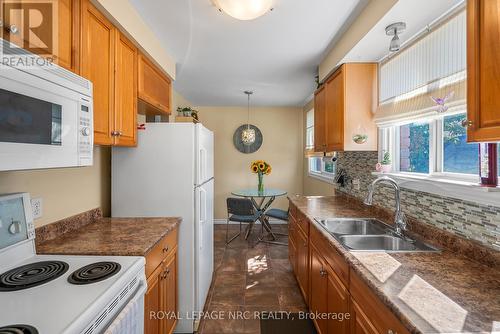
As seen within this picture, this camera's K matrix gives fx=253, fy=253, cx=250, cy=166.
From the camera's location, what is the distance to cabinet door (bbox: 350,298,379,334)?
107cm

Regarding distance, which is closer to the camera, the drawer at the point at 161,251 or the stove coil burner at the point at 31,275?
the stove coil burner at the point at 31,275

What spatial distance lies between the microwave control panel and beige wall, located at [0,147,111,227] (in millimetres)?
466

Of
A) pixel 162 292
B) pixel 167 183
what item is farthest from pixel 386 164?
pixel 162 292

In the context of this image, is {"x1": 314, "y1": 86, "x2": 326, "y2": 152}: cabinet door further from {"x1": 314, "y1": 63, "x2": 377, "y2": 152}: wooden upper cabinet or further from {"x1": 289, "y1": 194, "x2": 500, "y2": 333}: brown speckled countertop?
{"x1": 289, "y1": 194, "x2": 500, "y2": 333}: brown speckled countertop

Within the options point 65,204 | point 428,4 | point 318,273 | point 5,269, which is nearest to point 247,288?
point 318,273

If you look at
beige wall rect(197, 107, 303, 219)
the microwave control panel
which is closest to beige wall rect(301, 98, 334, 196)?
beige wall rect(197, 107, 303, 219)

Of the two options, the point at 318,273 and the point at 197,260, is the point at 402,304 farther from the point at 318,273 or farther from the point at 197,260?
the point at 197,260

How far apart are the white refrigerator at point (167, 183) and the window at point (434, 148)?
5.48 feet

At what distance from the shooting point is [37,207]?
1429mm

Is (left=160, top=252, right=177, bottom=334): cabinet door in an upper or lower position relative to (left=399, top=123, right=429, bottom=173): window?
lower

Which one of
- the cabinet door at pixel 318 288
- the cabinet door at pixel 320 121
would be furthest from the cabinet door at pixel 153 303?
the cabinet door at pixel 320 121

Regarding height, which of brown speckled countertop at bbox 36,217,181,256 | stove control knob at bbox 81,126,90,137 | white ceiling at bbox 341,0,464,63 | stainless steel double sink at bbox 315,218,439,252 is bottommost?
stainless steel double sink at bbox 315,218,439,252

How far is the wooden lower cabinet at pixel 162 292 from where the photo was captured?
4.83 feet

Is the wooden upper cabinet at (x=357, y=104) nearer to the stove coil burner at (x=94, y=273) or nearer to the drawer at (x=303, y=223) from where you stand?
A: the drawer at (x=303, y=223)
